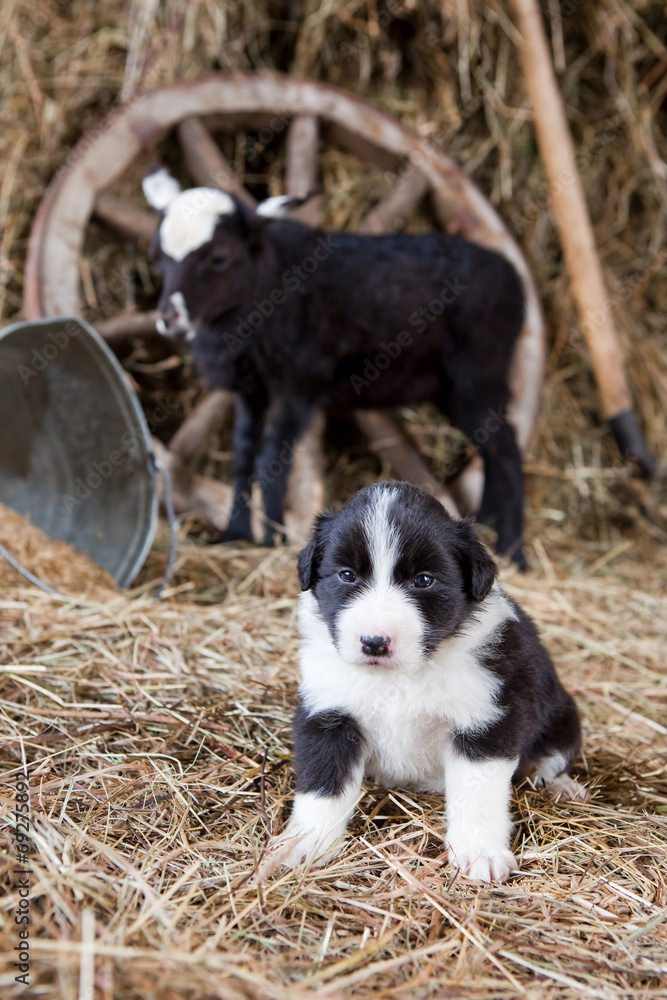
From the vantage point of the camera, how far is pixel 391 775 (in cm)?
225

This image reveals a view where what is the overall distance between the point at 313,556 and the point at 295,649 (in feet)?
3.46

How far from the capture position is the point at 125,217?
4.60m

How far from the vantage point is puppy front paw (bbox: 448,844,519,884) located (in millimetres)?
1938

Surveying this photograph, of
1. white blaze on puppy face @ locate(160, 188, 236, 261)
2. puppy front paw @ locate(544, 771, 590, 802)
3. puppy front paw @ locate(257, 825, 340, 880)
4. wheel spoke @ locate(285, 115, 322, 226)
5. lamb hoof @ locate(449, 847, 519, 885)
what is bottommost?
puppy front paw @ locate(544, 771, 590, 802)

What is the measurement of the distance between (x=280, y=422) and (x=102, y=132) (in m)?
1.75

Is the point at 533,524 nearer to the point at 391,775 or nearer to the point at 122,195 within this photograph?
the point at 122,195

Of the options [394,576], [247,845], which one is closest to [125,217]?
[394,576]

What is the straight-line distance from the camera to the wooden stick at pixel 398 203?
503 cm

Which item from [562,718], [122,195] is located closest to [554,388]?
[122,195]

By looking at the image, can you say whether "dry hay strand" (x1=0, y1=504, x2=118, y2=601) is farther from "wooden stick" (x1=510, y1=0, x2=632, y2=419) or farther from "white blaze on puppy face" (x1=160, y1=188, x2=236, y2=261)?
"wooden stick" (x1=510, y1=0, x2=632, y2=419)

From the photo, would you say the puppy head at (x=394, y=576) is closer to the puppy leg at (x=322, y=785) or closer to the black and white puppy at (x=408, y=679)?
the black and white puppy at (x=408, y=679)

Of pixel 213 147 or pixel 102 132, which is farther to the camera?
pixel 213 147
